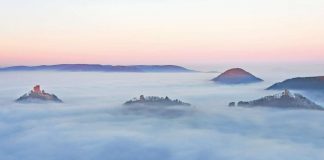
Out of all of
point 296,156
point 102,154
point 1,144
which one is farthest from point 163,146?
point 1,144

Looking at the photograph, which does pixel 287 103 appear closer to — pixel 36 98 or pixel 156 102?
pixel 156 102

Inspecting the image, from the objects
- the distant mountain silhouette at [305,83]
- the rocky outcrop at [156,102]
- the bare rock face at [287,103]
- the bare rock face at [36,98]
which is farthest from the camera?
the distant mountain silhouette at [305,83]

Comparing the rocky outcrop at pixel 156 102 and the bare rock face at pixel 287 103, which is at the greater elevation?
the bare rock face at pixel 287 103

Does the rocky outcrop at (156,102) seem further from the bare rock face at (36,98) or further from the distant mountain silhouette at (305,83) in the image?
the distant mountain silhouette at (305,83)


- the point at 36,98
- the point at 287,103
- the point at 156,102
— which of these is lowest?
the point at 36,98

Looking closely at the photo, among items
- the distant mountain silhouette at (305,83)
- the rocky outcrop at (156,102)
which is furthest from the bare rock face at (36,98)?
the distant mountain silhouette at (305,83)

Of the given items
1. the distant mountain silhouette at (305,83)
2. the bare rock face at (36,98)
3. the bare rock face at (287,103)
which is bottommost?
the bare rock face at (36,98)

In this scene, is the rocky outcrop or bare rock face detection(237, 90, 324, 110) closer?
bare rock face detection(237, 90, 324, 110)

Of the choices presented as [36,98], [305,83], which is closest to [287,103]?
[305,83]

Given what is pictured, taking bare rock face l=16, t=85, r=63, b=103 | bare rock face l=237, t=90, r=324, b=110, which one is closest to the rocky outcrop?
bare rock face l=237, t=90, r=324, b=110

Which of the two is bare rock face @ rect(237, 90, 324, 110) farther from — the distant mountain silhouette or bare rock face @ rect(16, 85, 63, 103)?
bare rock face @ rect(16, 85, 63, 103)

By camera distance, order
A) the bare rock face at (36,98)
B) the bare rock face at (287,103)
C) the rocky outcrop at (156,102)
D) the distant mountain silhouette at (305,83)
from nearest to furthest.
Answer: the bare rock face at (287,103), the rocky outcrop at (156,102), the bare rock face at (36,98), the distant mountain silhouette at (305,83)

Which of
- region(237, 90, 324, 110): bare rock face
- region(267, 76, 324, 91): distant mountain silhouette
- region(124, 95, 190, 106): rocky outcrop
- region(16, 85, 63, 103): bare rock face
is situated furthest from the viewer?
region(267, 76, 324, 91): distant mountain silhouette

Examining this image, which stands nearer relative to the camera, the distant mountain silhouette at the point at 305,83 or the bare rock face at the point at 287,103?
the bare rock face at the point at 287,103
